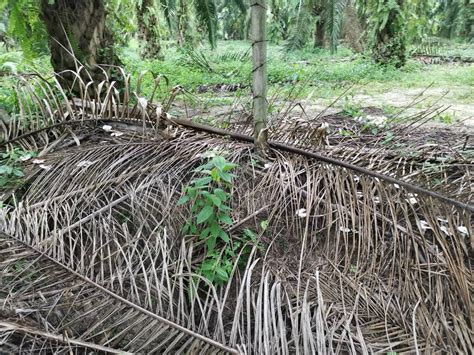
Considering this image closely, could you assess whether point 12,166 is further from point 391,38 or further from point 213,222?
point 391,38

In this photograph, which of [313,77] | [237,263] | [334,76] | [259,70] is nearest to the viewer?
[237,263]

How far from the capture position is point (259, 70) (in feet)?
6.70

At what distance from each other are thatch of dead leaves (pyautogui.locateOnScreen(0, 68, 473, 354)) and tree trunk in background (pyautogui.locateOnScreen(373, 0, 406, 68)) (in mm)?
6723

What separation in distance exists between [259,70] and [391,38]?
687cm

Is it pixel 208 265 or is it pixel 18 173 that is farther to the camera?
pixel 18 173

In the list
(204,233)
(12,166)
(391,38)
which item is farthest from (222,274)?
(391,38)

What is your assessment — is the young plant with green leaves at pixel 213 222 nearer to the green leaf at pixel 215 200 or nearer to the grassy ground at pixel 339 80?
the green leaf at pixel 215 200

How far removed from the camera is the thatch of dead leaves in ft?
4.68

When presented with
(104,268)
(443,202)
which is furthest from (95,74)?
(443,202)

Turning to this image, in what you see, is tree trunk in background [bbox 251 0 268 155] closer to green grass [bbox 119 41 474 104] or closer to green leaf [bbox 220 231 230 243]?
green leaf [bbox 220 231 230 243]

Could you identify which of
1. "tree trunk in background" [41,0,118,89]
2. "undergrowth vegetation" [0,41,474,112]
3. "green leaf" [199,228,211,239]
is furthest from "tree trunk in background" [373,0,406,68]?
"green leaf" [199,228,211,239]

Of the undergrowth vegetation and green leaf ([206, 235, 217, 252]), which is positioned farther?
the undergrowth vegetation

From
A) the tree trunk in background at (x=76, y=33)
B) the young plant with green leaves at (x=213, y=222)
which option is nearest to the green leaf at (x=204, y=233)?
the young plant with green leaves at (x=213, y=222)

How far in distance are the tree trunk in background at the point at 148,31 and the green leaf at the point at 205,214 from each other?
29.7ft
